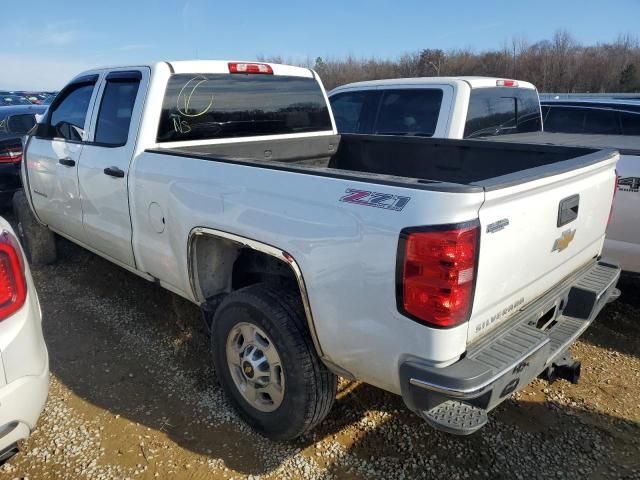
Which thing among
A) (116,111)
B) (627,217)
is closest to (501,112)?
(627,217)

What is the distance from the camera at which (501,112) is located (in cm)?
573

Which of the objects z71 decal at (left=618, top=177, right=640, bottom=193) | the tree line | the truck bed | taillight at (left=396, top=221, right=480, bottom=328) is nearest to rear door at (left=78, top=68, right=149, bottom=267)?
the truck bed

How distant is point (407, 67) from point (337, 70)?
9034 millimetres

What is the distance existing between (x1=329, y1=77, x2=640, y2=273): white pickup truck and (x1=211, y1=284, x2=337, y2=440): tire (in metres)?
2.79

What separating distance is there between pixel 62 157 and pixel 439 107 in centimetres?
358

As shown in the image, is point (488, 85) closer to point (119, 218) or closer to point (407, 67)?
point (119, 218)

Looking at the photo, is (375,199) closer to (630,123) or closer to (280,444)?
(280,444)

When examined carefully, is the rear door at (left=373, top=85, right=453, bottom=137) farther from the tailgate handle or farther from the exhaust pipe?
the exhaust pipe

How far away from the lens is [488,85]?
5.41 metres

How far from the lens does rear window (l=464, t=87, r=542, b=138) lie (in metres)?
5.27

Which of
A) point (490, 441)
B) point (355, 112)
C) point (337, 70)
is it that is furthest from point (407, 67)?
point (490, 441)

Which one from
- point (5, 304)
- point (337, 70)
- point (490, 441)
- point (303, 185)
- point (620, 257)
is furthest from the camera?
point (337, 70)

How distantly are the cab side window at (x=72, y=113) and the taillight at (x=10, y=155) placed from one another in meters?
2.72

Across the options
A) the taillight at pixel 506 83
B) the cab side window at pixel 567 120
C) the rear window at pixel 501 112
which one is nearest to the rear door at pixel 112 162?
the rear window at pixel 501 112
